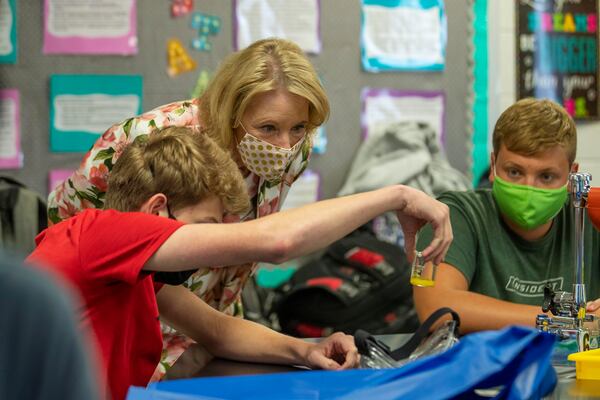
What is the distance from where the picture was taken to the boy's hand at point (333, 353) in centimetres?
143

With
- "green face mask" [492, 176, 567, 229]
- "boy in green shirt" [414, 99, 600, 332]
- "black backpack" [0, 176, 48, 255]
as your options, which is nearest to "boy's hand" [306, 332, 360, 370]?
"boy in green shirt" [414, 99, 600, 332]

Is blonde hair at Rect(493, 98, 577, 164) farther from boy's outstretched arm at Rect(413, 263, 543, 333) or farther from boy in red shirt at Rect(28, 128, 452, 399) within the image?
boy in red shirt at Rect(28, 128, 452, 399)

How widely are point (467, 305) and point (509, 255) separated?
0.87ft

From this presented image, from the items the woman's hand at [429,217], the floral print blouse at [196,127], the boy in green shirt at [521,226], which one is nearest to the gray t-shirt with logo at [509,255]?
the boy in green shirt at [521,226]

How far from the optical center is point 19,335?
436 mm

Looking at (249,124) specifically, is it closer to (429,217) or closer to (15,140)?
(429,217)

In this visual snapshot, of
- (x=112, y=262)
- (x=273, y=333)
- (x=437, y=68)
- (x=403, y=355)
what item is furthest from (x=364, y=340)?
(x=437, y=68)

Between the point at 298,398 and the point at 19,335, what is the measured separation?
73cm

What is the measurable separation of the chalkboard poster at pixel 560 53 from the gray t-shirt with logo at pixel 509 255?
6.68ft

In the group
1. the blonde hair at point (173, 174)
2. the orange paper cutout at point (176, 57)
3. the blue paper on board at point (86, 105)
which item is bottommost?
the blonde hair at point (173, 174)

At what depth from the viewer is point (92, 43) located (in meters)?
3.67

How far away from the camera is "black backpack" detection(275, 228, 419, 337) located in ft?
10.8

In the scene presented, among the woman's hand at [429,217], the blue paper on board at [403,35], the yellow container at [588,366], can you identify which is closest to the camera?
the yellow container at [588,366]

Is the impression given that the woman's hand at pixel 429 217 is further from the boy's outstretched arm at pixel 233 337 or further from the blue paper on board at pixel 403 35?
the blue paper on board at pixel 403 35
